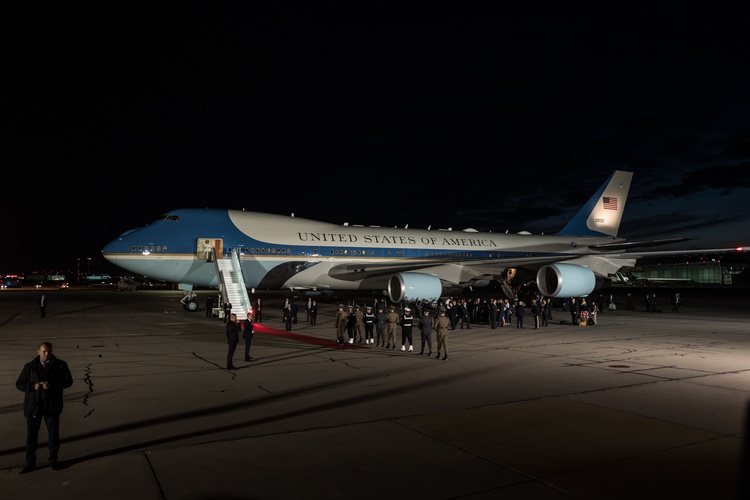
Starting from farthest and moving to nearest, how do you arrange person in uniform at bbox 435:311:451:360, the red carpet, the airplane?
the airplane, the red carpet, person in uniform at bbox 435:311:451:360

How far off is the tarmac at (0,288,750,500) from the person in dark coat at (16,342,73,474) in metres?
0.23

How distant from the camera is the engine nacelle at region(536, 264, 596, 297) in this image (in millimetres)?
24203

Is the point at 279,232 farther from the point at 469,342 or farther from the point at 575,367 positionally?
the point at 575,367

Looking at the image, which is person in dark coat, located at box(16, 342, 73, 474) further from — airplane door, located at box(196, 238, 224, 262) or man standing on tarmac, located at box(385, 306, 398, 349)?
airplane door, located at box(196, 238, 224, 262)

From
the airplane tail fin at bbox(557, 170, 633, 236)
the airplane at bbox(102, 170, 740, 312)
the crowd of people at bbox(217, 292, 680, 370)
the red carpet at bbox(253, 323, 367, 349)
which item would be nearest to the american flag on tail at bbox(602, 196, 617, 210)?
the airplane tail fin at bbox(557, 170, 633, 236)

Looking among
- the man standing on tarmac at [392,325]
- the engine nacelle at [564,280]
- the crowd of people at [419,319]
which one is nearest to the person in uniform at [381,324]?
the crowd of people at [419,319]

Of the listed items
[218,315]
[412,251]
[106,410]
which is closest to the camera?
[106,410]

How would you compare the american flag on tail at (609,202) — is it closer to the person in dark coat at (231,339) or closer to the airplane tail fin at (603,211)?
the airplane tail fin at (603,211)

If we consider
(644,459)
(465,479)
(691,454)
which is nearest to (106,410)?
(465,479)

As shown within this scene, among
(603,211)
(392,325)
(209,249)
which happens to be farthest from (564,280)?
(209,249)

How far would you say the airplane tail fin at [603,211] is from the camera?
3644cm

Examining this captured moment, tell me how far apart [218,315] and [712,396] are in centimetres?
1918

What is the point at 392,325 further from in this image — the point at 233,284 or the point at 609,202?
the point at 609,202

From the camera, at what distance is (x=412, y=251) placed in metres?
29.6
